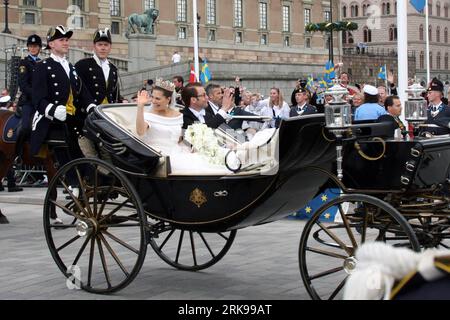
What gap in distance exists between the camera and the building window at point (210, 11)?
199 ft

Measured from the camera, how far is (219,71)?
39406 mm

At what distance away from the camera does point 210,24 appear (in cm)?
6050

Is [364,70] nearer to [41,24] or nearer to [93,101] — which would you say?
[41,24]

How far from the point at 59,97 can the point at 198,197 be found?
12.1 feet

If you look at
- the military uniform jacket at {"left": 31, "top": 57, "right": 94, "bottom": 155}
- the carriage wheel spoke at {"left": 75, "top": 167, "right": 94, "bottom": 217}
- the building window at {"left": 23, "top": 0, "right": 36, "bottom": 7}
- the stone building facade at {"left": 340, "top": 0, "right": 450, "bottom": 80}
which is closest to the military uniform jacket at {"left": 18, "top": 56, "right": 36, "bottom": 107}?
the military uniform jacket at {"left": 31, "top": 57, "right": 94, "bottom": 155}

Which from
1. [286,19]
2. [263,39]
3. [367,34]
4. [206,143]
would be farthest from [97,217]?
[367,34]

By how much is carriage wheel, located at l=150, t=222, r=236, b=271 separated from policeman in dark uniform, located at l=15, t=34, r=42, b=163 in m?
2.33

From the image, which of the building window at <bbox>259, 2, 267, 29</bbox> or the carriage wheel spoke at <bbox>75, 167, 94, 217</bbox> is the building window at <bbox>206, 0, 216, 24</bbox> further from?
the carriage wheel spoke at <bbox>75, 167, 94, 217</bbox>

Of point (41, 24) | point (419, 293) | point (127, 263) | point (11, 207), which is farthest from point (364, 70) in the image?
point (419, 293)

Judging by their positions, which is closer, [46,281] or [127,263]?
[46,281]

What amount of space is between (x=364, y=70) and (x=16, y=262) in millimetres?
67622

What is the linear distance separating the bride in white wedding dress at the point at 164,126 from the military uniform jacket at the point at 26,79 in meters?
3.81

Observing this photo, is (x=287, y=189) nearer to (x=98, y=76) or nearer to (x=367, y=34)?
(x=98, y=76)

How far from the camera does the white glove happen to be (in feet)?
28.7
